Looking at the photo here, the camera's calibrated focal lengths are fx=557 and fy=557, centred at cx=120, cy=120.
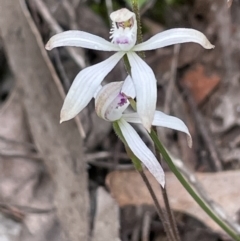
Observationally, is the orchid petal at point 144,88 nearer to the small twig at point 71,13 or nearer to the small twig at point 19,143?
the small twig at point 19,143

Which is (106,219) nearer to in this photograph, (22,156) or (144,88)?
(22,156)

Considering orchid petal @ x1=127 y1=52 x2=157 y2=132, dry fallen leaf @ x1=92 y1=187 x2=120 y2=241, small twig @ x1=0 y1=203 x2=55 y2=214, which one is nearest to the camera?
orchid petal @ x1=127 y1=52 x2=157 y2=132

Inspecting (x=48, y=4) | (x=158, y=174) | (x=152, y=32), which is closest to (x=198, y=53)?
(x=152, y=32)

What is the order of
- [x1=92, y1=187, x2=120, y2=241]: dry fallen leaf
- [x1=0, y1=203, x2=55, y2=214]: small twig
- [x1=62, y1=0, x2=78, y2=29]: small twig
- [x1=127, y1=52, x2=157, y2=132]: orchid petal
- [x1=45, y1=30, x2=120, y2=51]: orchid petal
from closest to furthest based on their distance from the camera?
[x1=127, y1=52, x2=157, y2=132]: orchid petal, [x1=45, y1=30, x2=120, y2=51]: orchid petal, [x1=92, y1=187, x2=120, y2=241]: dry fallen leaf, [x1=0, y1=203, x2=55, y2=214]: small twig, [x1=62, y1=0, x2=78, y2=29]: small twig

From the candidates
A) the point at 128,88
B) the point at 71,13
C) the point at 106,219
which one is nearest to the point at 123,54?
the point at 128,88

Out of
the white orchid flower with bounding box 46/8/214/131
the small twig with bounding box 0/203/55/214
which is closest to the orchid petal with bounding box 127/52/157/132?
the white orchid flower with bounding box 46/8/214/131

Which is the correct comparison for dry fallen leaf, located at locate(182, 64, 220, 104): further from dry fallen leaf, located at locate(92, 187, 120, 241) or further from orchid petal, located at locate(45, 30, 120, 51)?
orchid petal, located at locate(45, 30, 120, 51)

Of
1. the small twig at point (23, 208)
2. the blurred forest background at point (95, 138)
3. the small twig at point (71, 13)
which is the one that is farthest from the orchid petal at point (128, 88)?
the small twig at point (71, 13)
